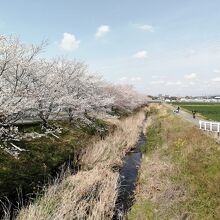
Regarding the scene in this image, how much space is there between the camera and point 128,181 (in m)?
21.2

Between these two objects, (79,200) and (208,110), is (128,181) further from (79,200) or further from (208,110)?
(208,110)

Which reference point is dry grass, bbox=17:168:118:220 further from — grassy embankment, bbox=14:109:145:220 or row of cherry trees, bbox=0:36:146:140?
row of cherry trees, bbox=0:36:146:140

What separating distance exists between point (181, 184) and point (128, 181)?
4.22 metres

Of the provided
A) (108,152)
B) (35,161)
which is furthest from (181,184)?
(35,161)

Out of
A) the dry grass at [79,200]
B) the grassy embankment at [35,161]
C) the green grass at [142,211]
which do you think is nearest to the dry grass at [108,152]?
the grassy embankment at [35,161]

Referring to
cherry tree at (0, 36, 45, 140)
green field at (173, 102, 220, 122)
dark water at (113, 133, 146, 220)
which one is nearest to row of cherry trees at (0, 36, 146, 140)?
cherry tree at (0, 36, 45, 140)

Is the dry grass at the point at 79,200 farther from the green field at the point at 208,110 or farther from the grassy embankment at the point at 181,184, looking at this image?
the green field at the point at 208,110

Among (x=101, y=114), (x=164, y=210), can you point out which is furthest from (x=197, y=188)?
(x=101, y=114)

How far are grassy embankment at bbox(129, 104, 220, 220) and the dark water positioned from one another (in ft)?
1.56

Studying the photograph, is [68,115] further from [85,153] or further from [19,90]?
[19,90]

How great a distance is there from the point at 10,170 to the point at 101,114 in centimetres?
2419

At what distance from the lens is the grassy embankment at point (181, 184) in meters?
14.9

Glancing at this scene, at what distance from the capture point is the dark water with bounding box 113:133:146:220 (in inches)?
649

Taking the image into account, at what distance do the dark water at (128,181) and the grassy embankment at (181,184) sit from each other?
0.47 metres
